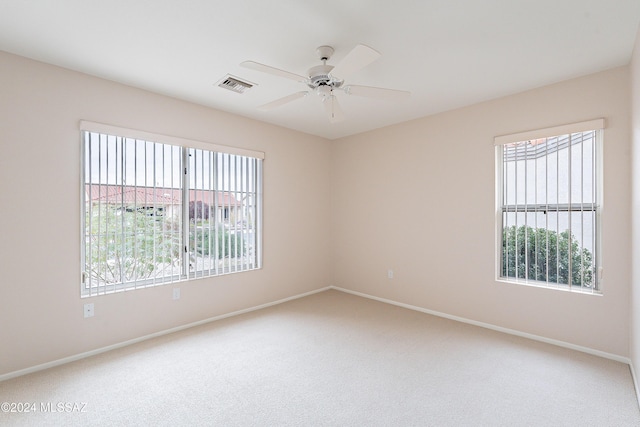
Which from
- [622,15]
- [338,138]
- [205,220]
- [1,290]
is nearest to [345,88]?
[622,15]

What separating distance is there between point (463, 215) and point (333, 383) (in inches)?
94.1

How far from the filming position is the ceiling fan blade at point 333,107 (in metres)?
2.55

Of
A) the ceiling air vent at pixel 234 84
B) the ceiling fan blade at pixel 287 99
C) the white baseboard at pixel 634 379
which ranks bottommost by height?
the white baseboard at pixel 634 379

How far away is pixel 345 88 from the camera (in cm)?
239

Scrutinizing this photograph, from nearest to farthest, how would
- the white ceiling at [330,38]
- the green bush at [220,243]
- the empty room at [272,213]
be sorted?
the white ceiling at [330,38] → the empty room at [272,213] → the green bush at [220,243]

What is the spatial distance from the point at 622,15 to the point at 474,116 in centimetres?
157

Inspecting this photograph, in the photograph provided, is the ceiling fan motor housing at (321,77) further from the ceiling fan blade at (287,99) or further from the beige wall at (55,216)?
the beige wall at (55,216)

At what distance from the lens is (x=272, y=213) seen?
4.31 m

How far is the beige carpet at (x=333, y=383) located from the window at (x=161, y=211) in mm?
740

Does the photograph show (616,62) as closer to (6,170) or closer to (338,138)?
(338,138)

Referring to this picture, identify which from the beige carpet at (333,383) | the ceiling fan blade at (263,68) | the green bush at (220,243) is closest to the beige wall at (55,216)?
the beige carpet at (333,383)

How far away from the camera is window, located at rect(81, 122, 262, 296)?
2828 millimetres

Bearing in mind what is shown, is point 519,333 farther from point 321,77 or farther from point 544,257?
point 321,77

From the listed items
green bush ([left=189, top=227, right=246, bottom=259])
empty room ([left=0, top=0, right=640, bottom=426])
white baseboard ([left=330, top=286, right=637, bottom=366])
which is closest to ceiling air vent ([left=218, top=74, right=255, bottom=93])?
empty room ([left=0, top=0, right=640, bottom=426])
